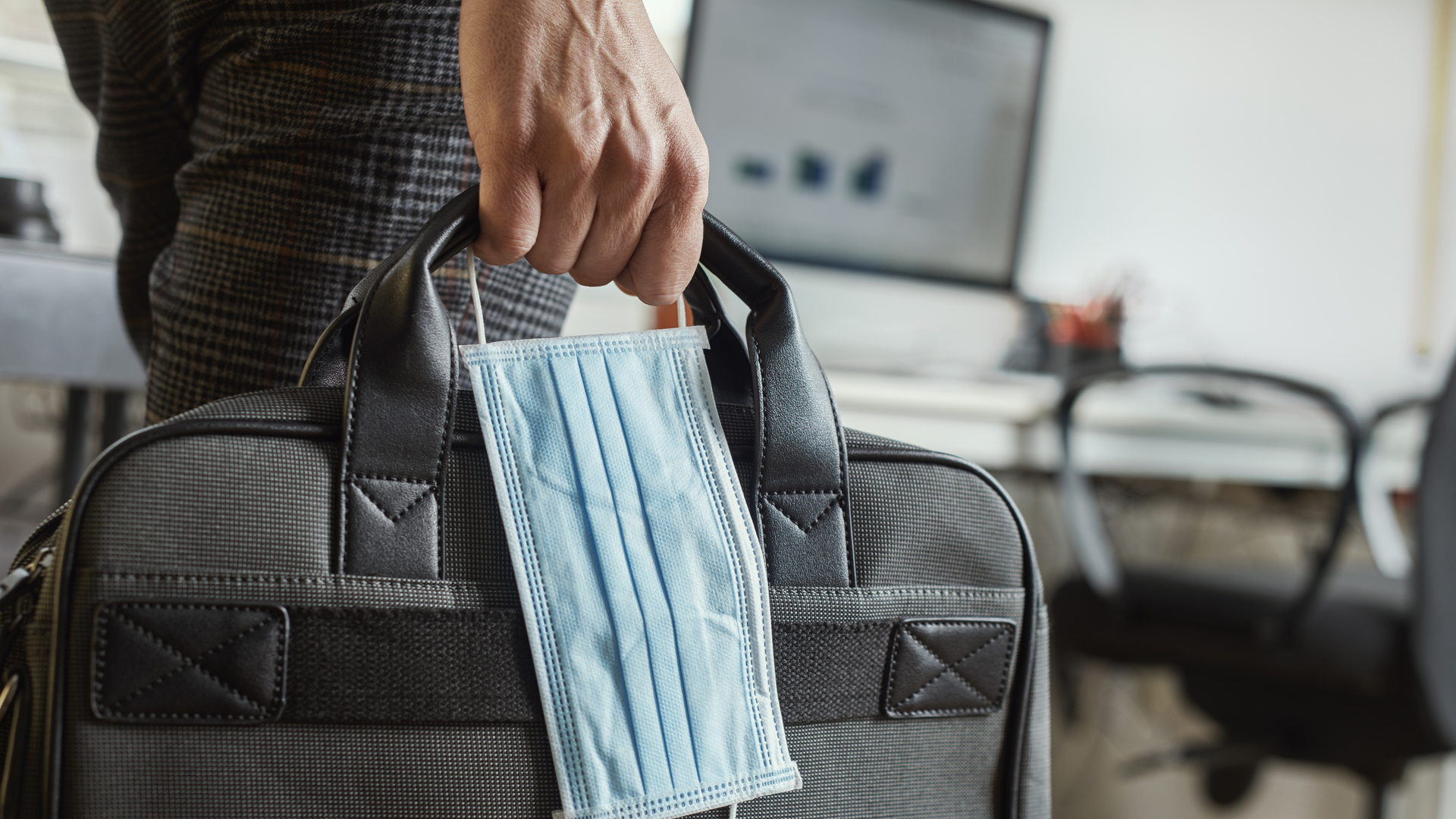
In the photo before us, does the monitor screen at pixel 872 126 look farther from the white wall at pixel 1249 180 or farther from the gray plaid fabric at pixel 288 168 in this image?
A: the gray plaid fabric at pixel 288 168

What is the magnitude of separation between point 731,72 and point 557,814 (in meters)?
1.38

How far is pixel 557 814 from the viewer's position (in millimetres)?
374

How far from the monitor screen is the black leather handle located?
1.15 meters

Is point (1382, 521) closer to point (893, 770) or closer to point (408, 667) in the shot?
point (893, 770)

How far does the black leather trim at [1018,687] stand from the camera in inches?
18.8

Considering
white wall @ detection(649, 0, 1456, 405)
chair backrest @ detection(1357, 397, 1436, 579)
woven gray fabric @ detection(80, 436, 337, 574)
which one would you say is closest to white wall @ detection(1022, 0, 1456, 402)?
white wall @ detection(649, 0, 1456, 405)

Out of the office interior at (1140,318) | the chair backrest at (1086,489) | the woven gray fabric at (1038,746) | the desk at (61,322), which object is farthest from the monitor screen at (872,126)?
the woven gray fabric at (1038,746)

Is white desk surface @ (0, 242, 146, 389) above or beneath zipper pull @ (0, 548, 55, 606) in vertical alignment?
beneath

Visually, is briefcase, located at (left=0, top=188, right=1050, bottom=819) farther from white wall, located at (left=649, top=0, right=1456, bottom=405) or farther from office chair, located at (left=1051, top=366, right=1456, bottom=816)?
white wall, located at (left=649, top=0, right=1456, bottom=405)

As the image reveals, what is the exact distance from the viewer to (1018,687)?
483 mm

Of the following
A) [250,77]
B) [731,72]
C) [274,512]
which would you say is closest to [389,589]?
[274,512]

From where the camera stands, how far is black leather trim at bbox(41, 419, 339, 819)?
0.32m

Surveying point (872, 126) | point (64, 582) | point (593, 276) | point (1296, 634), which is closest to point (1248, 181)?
point (872, 126)

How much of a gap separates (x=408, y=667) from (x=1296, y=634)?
40.5 inches
